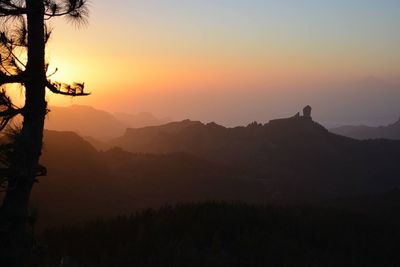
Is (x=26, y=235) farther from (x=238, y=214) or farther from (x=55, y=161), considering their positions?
(x=55, y=161)

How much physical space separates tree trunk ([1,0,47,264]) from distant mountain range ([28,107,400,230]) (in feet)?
10.2

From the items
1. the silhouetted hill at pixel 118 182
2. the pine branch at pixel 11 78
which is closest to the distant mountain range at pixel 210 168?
the silhouetted hill at pixel 118 182

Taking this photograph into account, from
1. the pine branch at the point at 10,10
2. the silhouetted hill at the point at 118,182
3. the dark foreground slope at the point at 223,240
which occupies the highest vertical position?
the pine branch at the point at 10,10

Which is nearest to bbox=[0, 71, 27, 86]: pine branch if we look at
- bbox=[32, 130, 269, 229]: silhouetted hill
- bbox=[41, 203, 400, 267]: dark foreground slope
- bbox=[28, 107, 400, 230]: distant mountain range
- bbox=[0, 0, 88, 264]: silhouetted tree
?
bbox=[0, 0, 88, 264]: silhouetted tree

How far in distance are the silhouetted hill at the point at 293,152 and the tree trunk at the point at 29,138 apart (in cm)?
10040

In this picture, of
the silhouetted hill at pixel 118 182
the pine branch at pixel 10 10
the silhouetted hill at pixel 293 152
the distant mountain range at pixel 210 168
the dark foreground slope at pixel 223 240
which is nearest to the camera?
the pine branch at pixel 10 10

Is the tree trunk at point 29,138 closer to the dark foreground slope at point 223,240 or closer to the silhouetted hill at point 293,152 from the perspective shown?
the dark foreground slope at point 223,240

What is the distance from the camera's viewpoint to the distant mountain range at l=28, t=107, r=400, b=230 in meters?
63.6

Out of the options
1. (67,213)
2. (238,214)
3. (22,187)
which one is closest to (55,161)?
(67,213)

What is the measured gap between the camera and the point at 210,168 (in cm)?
10212

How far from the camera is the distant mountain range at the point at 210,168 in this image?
63594mm

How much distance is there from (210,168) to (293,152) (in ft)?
158

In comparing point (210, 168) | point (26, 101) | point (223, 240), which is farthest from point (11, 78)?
point (210, 168)

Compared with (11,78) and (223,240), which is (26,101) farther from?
(223,240)
